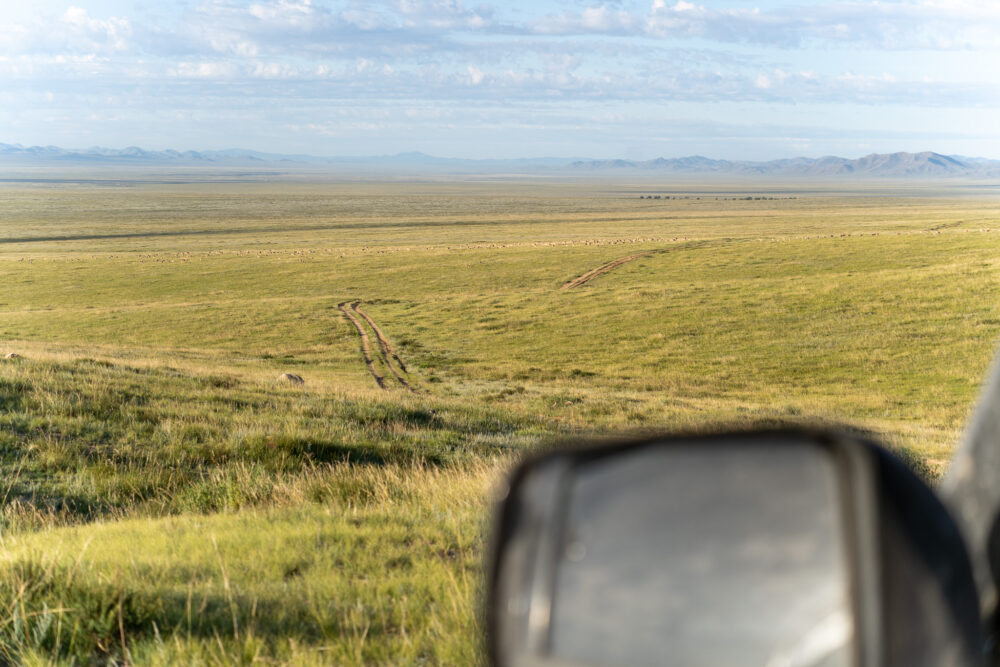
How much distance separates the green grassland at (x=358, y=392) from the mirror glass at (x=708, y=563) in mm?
A: 303

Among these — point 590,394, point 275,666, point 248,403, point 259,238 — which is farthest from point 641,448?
point 259,238

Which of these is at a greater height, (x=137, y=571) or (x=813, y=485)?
(x=813, y=485)

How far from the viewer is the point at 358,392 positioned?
70.6 ft

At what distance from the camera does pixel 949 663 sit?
0.62m

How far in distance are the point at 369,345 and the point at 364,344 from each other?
1.08 feet

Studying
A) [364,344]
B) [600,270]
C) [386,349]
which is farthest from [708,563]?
[600,270]

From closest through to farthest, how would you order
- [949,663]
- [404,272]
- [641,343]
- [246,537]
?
[949,663] → [246,537] → [641,343] → [404,272]

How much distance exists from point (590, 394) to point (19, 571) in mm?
24967

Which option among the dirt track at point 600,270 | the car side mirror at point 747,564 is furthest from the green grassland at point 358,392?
the dirt track at point 600,270

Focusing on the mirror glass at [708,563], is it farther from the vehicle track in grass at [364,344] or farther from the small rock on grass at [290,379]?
the vehicle track in grass at [364,344]

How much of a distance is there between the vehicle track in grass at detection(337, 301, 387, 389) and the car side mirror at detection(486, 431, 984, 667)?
30.4 meters

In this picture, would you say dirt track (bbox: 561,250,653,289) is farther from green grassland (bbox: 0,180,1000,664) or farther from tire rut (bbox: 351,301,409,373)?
tire rut (bbox: 351,301,409,373)

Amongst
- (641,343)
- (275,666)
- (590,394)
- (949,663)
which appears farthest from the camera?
(641,343)

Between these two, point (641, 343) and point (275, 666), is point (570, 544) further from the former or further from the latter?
point (641, 343)
